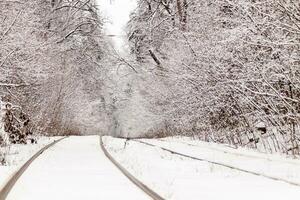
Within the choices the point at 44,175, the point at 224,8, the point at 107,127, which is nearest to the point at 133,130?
the point at 107,127

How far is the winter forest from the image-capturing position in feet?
45.1

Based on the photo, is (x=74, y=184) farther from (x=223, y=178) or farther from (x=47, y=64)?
(x=47, y=64)

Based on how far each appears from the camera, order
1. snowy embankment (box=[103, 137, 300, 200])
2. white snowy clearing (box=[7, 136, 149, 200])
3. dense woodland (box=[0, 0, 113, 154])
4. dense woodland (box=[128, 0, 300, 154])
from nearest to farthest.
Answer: white snowy clearing (box=[7, 136, 149, 200]) < snowy embankment (box=[103, 137, 300, 200]) < dense woodland (box=[128, 0, 300, 154]) < dense woodland (box=[0, 0, 113, 154])

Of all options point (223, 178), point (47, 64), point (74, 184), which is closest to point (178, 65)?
point (47, 64)

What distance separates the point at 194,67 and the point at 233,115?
103 inches

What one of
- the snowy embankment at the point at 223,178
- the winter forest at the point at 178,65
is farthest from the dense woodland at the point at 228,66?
the snowy embankment at the point at 223,178

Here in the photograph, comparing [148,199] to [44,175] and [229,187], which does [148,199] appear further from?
[44,175]

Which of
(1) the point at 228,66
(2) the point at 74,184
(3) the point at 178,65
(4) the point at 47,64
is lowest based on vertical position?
(2) the point at 74,184

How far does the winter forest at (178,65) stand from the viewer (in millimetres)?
13734

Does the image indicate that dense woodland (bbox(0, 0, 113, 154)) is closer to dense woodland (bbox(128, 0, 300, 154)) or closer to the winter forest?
the winter forest

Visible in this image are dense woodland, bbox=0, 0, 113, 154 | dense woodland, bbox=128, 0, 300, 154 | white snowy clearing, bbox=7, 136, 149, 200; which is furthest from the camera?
dense woodland, bbox=0, 0, 113, 154

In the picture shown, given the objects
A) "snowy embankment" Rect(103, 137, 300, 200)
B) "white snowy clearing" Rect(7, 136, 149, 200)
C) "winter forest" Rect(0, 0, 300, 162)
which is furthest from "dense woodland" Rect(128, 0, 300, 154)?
"white snowy clearing" Rect(7, 136, 149, 200)

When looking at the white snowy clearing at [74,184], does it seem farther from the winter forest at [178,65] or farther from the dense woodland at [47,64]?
the dense woodland at [47,64]

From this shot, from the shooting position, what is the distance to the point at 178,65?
24.9m
